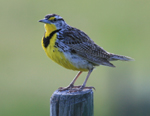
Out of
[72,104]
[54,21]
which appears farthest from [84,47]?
[72,104]

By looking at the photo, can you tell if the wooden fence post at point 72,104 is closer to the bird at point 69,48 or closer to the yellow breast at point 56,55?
the bird at point 69,48

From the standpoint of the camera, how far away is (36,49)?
10617 mm

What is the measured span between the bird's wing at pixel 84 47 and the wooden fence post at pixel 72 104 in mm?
1121

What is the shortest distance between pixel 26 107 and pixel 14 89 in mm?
1200

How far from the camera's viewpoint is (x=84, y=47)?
4723 mm

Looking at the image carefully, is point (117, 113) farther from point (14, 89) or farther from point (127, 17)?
point (127, 17)

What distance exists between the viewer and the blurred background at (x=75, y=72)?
618 cm

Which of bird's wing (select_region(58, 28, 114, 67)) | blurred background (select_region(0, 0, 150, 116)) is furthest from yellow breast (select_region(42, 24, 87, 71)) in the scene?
blurred background (select_region(0, 0, 150, 116))

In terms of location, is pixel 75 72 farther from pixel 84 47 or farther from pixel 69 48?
pixel 69 48

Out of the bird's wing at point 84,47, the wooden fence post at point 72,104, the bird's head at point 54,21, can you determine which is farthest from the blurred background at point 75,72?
the wooden fence post at point 72,104

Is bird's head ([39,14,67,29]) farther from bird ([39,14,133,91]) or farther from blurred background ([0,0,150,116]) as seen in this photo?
blurred background ([0,0,150,116])

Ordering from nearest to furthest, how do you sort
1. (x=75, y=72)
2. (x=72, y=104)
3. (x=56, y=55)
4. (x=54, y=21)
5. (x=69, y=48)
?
(x=72, y=104), (x=56, y=55), (x=69, y=48), (x=54, y=21), (x=75, y=72)

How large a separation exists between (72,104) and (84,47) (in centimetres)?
138

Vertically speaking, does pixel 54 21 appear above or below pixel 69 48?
above
